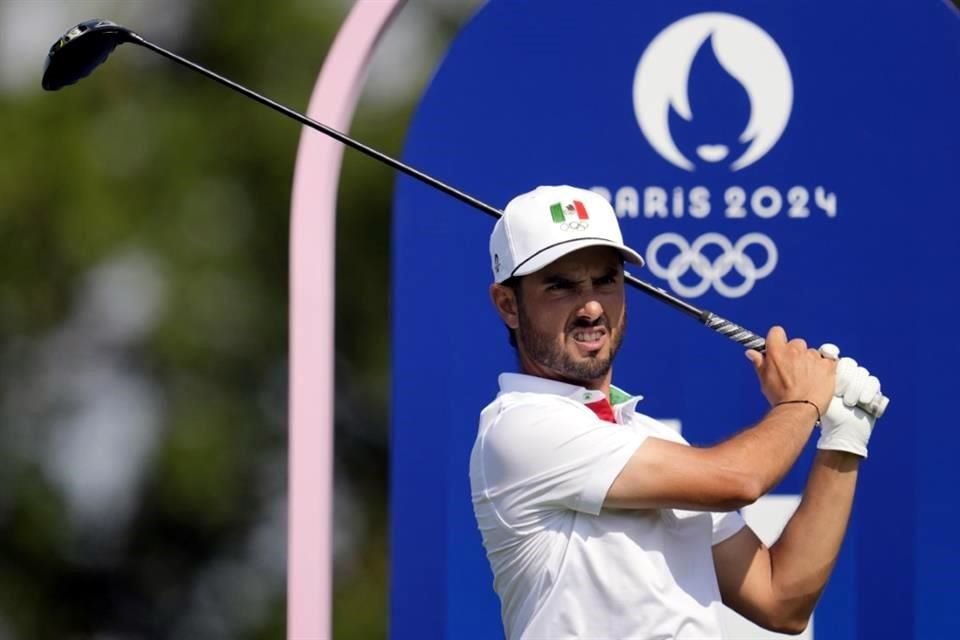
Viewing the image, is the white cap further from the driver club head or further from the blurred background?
the blurred background

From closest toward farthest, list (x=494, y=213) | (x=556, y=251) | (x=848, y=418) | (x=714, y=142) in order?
(x=556, y=251), (x=848, y=418), (x=494, y=213), (x=714, y=142)

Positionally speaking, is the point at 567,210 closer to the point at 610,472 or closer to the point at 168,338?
the point at 610,472

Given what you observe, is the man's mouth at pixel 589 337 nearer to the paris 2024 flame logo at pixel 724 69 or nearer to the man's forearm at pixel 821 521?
the man's forearm at pixel 821 521

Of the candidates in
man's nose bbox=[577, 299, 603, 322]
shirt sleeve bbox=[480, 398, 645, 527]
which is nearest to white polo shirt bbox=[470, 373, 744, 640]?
shirt sleeve bbox=[480, 398, 645, 527]

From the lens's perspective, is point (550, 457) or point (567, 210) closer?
point (550, 457)

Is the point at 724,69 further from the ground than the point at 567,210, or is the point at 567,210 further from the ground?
the point at 724,69

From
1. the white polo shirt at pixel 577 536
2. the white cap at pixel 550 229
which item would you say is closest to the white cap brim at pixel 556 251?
the white cap at pixel 550 229

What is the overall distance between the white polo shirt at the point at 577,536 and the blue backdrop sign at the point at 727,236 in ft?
2.18

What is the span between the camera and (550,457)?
13.2ft

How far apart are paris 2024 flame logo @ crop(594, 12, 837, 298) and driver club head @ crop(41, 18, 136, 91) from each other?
1063 millimetres

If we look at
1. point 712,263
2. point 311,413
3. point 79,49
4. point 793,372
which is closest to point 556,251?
point 793,372

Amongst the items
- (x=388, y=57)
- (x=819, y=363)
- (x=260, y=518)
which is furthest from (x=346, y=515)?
(x=819, y=363)

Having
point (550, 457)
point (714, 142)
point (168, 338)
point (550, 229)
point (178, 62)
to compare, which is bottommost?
point (550, 457)

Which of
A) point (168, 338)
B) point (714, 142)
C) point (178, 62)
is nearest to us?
point (178, 62)
